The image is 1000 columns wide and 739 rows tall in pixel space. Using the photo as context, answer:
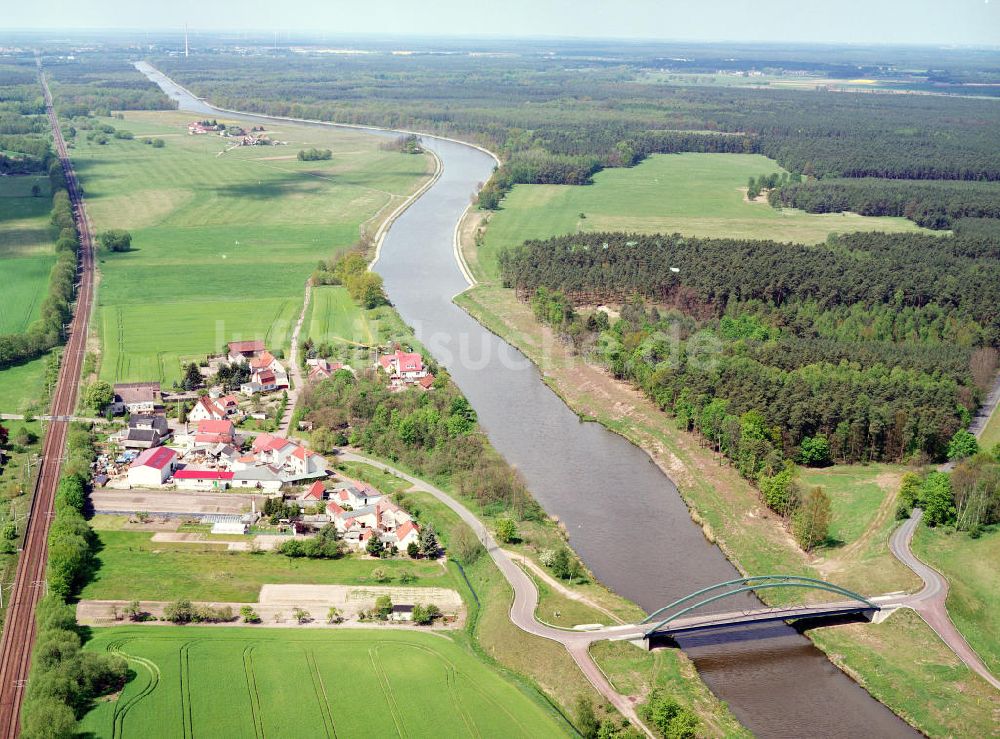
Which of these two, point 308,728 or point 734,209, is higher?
point 734,209

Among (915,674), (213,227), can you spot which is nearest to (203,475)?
(915,674)

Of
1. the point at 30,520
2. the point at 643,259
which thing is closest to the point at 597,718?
the point at 30,520

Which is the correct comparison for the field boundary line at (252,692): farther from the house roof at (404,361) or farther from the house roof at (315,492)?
the house roof at (404,361)

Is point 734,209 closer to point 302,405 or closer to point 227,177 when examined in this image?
point 227,177

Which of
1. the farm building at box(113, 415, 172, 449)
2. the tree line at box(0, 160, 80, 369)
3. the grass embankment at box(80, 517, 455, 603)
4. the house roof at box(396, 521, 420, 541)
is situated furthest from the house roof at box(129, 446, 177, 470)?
the tree line at box(0, 160, 80, 369)

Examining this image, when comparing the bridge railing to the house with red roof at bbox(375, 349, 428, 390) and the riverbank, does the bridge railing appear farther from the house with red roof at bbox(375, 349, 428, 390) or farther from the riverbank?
the house with red roof at bbox(375, 349, 428, 390)
